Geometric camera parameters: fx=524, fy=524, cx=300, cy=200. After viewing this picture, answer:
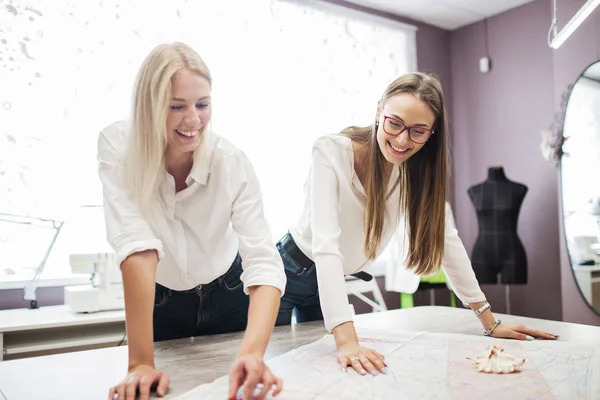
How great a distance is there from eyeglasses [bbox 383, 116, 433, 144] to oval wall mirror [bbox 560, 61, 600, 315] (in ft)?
6.77

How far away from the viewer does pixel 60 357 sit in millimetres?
1185

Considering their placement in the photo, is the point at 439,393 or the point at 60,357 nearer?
the point at 439,393

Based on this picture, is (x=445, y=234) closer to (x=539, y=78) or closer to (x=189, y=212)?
(x=189, y=212)

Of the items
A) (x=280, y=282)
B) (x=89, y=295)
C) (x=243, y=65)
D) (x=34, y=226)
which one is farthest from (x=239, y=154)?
(x=243, y=65)

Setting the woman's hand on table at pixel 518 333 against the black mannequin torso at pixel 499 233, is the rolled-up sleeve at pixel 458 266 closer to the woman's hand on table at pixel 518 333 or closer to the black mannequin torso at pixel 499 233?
the woman's hand on table at pixel 518 333

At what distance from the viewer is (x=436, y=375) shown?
1.00 meters

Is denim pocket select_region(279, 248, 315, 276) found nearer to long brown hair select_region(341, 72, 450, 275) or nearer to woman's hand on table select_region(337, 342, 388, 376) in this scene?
long brown hair select_region(341, 72, 450, 275)

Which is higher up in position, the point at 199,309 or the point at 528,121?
the point at 528,121

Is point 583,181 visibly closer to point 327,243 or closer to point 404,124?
point 404,124

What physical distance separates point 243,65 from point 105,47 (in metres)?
0.85

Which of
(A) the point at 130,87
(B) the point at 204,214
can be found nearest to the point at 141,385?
(B) the point at 204,214

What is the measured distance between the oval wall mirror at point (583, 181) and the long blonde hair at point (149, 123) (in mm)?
2664

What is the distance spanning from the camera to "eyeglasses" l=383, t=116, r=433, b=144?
1.36 metres

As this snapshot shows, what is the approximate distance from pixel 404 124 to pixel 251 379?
2.59 ft
